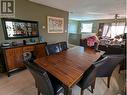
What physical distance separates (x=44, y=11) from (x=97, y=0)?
2021 mm

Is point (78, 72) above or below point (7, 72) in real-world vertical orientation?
above

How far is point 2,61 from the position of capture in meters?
2.85

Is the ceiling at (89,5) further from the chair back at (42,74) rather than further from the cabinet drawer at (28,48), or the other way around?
the chair back at (42,74)

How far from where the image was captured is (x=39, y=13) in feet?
12.6

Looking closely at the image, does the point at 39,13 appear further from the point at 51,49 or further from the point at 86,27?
the point at 86,27

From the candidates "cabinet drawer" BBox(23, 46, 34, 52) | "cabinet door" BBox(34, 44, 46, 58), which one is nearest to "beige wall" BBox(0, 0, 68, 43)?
"cabinet drawer" BBox(23, 46, 34, 52)

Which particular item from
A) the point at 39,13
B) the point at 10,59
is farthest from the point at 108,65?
the point at 39,13

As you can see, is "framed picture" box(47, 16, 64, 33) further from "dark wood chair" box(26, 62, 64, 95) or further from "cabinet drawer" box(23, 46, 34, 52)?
"dark wood chair" box(26, 62, 64, 95)

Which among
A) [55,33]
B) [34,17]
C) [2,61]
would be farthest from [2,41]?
[55,33]

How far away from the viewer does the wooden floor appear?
2.11 metres

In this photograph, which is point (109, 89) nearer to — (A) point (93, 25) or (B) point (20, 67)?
(B) point (20, 67)


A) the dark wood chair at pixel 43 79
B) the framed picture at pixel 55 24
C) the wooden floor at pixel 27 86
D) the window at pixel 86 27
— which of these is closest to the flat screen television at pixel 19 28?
the framed picture at pixel 55 24

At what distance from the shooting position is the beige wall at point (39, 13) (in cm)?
317

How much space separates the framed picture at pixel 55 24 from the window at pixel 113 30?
509 centimetres
